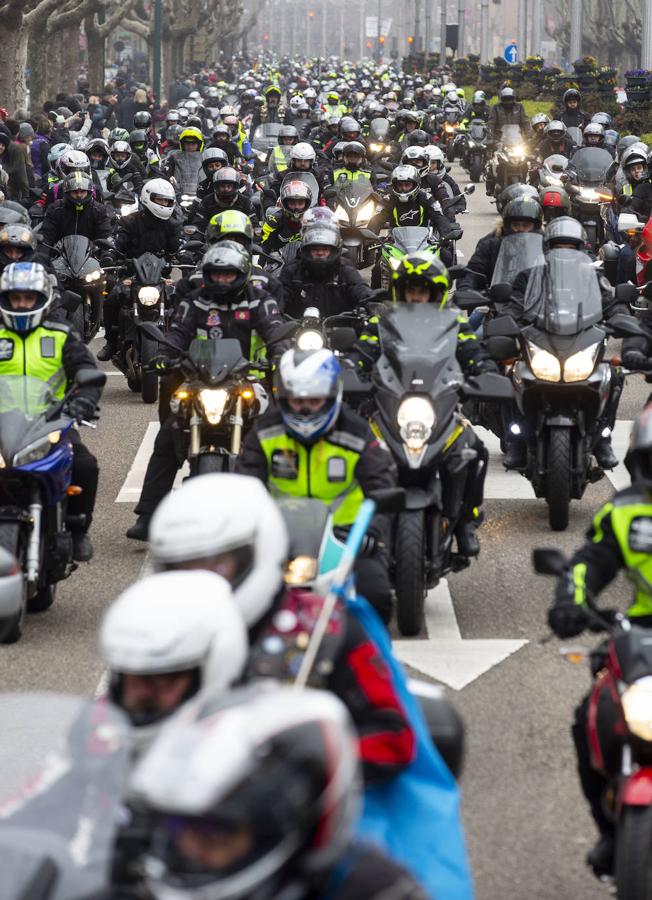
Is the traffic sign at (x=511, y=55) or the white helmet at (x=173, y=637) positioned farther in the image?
the traffic sign at (x=511, y=55)

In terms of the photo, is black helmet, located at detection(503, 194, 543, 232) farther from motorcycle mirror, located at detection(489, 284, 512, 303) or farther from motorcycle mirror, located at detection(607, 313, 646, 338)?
motorcycle mirror, located at detection(607, 313, 646, 338)

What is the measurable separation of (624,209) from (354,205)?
3.02m

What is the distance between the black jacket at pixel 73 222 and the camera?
59.2ft

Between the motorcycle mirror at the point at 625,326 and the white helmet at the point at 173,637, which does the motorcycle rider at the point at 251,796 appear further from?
the motorcycle mirror at the point at 625,326

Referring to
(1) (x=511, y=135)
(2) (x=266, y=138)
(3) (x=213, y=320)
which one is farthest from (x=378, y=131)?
(3) (x=213, y=320)

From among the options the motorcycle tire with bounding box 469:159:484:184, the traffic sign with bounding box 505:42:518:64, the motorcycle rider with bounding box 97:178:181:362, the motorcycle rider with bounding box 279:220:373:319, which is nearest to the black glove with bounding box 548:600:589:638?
Result: the motorcycle rider with bounding box 279:220:373:319

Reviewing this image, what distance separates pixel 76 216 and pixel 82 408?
844 cm

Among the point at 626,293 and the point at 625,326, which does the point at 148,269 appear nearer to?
the point at 626,293

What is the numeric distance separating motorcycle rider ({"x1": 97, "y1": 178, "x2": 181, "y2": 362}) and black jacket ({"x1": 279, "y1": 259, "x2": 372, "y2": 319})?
3053mm

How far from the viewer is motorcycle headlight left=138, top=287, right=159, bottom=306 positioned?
1667 centimetres

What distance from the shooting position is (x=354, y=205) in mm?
22391

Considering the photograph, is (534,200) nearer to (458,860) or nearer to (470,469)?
(470,469)

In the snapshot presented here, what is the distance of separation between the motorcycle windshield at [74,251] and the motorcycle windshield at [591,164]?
9999 mm

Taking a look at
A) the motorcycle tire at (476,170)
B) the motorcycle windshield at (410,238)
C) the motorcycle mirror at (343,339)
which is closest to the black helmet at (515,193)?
the motorcycle windshield at (410,238)
